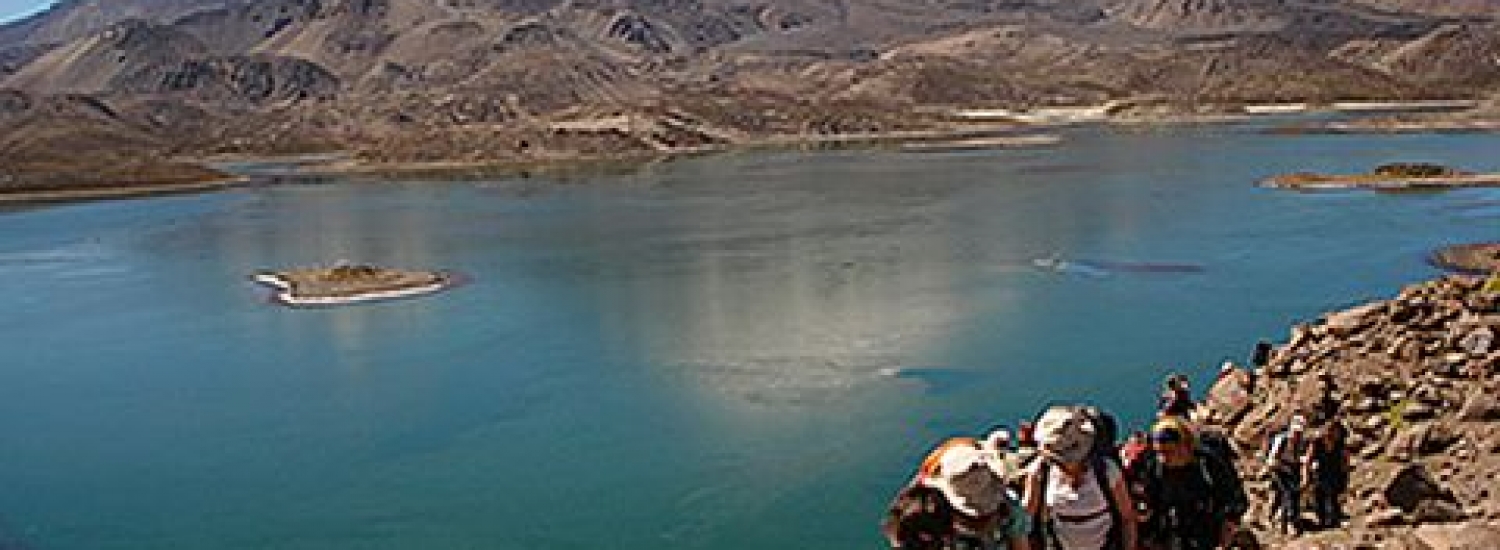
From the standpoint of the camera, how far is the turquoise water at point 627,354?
19.2m

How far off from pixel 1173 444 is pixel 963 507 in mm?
1997

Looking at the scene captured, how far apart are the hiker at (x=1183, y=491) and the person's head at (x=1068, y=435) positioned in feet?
4.49

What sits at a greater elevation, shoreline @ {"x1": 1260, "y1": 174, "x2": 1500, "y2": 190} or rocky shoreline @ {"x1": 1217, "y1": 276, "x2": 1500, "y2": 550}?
shoreline @ {"x1": 1260, "y1": 174, "x2": 1500, "y2": 190}

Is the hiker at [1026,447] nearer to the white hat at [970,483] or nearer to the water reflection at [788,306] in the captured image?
the white hat at [970,483]

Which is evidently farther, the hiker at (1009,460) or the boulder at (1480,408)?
the boulder at (1480,408)

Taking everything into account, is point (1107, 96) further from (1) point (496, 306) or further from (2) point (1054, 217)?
(1) point (496, 306)

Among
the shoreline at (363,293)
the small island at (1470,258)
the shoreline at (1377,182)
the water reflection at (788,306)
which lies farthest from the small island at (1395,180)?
the shoreline at (363,293)

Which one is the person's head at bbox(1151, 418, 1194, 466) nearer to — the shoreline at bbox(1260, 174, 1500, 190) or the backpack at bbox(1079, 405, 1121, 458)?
the backpack at bbox(1079, 405, 1121, 458)

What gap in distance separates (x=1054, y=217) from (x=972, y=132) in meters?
86.6

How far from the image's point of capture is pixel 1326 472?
11359 millimetres

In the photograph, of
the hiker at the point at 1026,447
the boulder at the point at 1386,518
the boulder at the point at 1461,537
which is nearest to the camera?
the hiker at the point at 1026,447

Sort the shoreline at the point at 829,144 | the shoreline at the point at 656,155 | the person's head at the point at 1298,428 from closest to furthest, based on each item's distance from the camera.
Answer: the person's head at the point at 1298,428 < the shoreline at the point at 829,144 < the shoreline at the point at 656,155

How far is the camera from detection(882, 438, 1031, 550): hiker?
5906mm

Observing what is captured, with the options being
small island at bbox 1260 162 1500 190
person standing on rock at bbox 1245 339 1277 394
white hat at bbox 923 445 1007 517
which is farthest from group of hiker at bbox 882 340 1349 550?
small island at bbox 1260 162 1500 190
